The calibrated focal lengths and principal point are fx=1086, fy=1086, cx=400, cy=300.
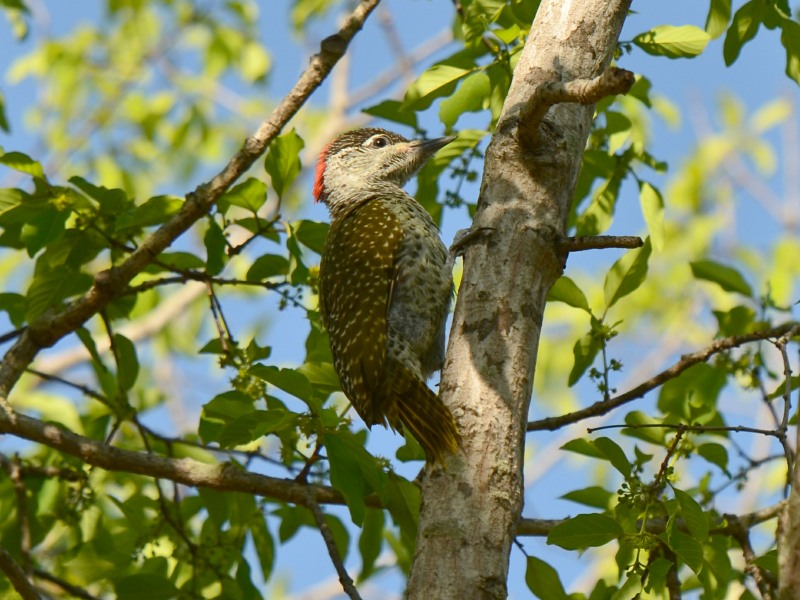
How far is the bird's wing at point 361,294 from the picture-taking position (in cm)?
419

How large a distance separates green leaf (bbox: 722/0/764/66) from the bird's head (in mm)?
2199

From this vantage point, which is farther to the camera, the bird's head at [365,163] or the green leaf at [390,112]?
the bird's head at [365,163]

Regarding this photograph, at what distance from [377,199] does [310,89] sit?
4.02 ft

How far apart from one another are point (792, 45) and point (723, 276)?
0.94 metres

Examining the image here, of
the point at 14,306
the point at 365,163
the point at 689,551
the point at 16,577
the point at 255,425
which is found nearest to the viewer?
the point at 689,551

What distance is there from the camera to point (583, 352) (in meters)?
3.77

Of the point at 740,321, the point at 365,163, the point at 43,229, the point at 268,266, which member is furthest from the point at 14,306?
the point at 740,321

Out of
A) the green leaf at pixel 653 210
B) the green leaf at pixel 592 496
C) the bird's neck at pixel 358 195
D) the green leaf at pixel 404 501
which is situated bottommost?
the green leaf at pixel 404 501

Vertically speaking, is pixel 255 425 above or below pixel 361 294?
below

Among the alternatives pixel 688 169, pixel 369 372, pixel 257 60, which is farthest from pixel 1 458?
pixel 688 169

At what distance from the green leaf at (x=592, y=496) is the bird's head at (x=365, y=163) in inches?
95.4

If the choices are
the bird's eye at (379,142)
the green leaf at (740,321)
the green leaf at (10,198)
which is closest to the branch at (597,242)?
the green leaf at (740,321)

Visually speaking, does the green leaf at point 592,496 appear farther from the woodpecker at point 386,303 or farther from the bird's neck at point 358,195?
the bird's neck at point 358,195

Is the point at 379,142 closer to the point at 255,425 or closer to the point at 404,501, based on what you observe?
the point at 404,501
